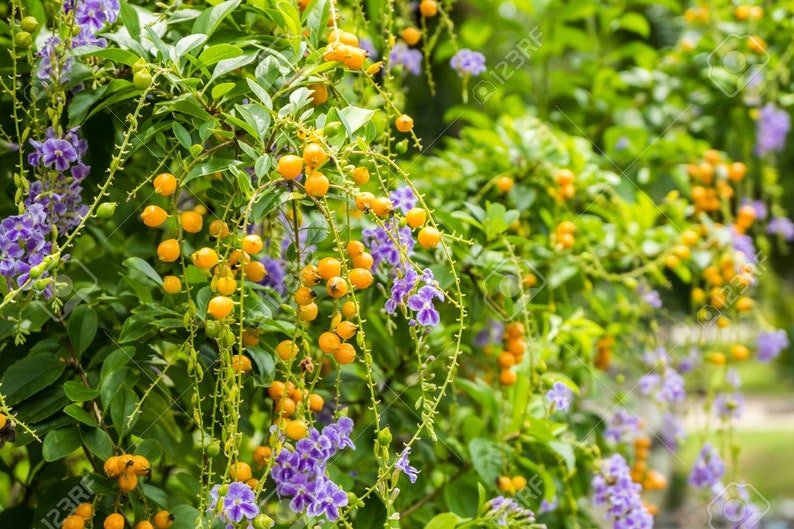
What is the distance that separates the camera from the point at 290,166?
1.14m

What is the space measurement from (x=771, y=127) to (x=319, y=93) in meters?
2.08

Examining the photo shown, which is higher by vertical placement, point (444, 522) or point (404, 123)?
point (404, 123)

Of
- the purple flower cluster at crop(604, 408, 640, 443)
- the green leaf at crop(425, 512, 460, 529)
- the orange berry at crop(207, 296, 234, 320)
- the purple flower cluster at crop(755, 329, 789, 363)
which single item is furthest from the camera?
the purple flower cluster at crop(755, 329, 789, 363)

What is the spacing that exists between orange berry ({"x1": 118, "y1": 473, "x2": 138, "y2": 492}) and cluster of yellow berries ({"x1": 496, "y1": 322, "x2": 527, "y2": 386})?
86 cm

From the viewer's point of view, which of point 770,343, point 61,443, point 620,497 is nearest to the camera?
point 61,443

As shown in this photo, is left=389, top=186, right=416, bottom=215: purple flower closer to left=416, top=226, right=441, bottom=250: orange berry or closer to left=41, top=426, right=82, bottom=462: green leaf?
left=416, top=226, right=441, bottom=250: orange berry

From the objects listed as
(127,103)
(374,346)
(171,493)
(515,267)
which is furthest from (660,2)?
(171,493)

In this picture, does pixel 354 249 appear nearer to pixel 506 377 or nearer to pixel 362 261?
pixel 362 261

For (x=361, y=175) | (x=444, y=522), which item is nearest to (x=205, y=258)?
(x=361, y=175)

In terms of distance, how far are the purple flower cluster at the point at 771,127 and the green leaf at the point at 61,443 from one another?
2516 mm

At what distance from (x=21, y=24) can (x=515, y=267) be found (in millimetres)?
1033

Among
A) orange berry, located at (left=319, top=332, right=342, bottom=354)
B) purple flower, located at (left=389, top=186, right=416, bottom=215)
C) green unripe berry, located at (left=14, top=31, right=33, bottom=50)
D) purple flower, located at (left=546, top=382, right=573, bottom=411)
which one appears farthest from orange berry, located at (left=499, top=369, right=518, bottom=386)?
green unripe berry, located at (left=14, top=31, right=33, bottom=50)

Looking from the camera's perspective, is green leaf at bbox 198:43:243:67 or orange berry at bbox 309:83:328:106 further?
orange berry at bbox 309:83:328:106

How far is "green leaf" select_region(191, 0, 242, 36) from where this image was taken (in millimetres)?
1352
